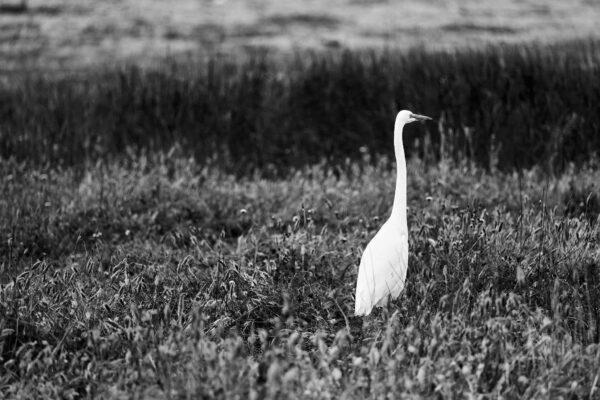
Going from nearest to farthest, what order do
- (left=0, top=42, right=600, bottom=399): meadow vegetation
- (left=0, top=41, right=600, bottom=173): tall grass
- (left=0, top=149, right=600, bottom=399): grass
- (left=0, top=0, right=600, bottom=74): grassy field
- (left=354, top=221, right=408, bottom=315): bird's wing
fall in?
(left=0, top=149, right=600, bottom=399): grass → (left=0, top=42, right=600, bottom=399): meadow vegetation → (left=354, top=221, right=408, bottom=315): bird's wing → (left=0, top=41, right=600, bottom=173): tall grass → (left=0, top=0, right=600, bottom=74): grassy field

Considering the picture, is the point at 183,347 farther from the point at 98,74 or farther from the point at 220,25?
the point at 220,25

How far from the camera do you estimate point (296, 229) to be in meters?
6.54

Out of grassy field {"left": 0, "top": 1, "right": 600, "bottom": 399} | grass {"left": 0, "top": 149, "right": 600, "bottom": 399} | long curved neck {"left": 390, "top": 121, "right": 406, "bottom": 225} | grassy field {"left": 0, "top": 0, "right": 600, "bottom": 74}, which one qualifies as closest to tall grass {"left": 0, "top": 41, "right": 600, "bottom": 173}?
grassy field {"left": 0, "top": 1, "right": 600, "bottom": 399}

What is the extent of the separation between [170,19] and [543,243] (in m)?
15.2

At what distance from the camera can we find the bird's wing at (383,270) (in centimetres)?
498

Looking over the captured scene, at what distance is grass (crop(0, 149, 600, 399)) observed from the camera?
405 cm

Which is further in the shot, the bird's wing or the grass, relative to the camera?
the bird's wing

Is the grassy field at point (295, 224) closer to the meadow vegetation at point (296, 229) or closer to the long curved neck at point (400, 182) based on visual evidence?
the meadow vegetation at point (296, 229)

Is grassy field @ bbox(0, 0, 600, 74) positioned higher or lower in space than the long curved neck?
lower

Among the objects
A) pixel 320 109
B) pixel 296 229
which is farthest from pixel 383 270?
pixel 320 109

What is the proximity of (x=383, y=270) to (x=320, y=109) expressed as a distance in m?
6.57

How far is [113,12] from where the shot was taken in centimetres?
2009

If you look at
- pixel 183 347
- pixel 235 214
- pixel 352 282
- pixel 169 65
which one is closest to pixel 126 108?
pixel 169 65

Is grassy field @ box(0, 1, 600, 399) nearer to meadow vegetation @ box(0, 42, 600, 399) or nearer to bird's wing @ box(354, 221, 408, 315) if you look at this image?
meadow vegetation @ box(0, 42, 600, 399)
